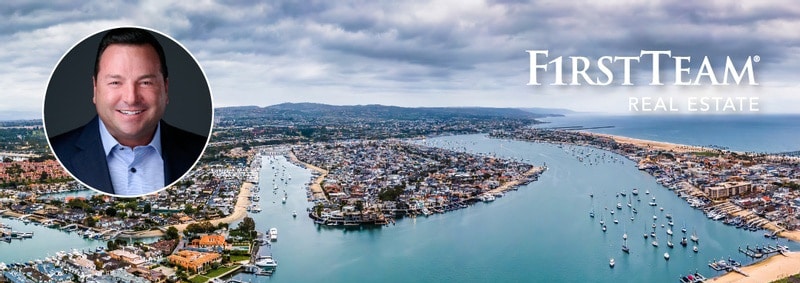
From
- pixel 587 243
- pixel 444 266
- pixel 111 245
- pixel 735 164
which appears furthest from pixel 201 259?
pixel 735 164

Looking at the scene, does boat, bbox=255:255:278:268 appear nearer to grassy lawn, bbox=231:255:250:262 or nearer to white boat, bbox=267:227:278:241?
grassy lawn, bbox=231:255:250:262

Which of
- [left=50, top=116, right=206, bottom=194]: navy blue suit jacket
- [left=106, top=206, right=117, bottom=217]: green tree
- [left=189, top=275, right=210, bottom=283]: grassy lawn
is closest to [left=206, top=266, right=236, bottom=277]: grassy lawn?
[left=189, top=275, right=210, bottom=283]: grassy lawn

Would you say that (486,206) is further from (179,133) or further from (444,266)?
(179,133)

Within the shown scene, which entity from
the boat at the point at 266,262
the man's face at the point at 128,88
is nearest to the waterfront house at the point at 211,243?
the boat at the point at 266,262

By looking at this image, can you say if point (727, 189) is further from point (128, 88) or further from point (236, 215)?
point (128, 88)

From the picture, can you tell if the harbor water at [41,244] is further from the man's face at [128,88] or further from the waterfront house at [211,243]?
the man's face at [128,88]

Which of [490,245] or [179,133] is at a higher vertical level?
[179,133]
